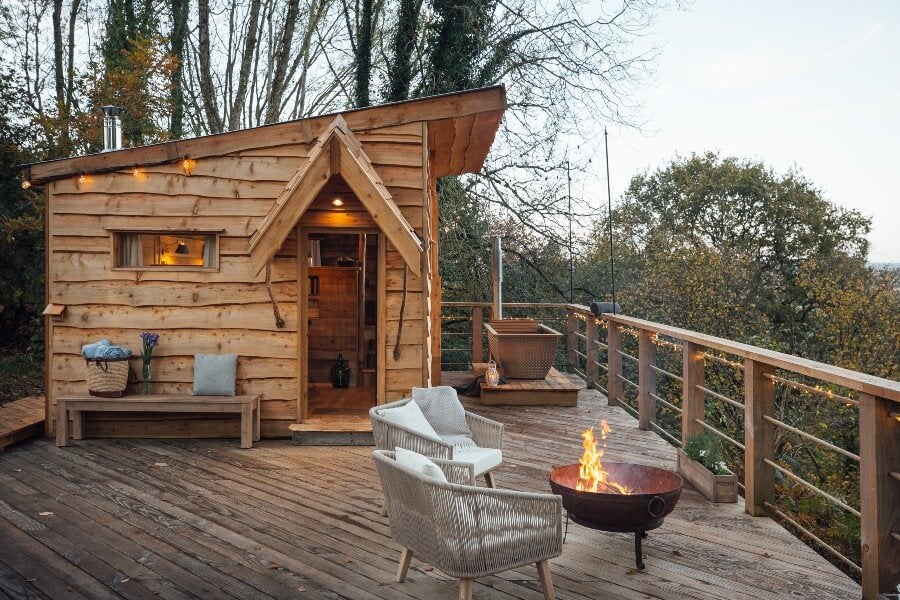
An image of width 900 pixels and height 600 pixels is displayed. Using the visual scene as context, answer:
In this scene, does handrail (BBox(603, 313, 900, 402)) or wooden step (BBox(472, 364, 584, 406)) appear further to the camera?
wooden step (BBox(472, 364, 584, 406))

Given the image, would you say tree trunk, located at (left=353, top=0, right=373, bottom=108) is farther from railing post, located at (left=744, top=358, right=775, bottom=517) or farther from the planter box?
railing post, located at (left=744, top=358, right=775, bottom=517)

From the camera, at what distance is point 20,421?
6.45 metres

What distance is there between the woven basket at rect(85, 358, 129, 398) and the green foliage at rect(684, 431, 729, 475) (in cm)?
478

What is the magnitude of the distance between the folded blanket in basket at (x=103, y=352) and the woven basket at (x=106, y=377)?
4cm

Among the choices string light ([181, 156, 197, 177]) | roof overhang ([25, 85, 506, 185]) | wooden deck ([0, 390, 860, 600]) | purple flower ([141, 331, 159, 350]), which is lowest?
wooden deck ([0, 390, 860, 600])

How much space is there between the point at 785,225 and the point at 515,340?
12.9 m

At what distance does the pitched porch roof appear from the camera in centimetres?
543

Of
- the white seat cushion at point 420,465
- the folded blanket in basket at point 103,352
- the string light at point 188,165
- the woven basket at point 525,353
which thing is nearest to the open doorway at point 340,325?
the woven basket at point 525,353

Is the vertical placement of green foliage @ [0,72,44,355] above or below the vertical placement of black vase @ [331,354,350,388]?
above

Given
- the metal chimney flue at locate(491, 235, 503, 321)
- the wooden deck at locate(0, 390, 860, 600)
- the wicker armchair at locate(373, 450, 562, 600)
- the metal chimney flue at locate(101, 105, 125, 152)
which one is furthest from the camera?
the metal chimney flue at locate(491, 235, 503, 321)

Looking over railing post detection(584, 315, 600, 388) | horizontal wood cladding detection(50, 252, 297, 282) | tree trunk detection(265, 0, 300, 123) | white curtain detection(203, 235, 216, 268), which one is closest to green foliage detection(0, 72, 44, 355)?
tree trunk detection(265, 0, 300, 123)

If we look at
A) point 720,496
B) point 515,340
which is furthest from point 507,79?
point 720,496

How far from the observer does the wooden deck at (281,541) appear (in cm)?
318

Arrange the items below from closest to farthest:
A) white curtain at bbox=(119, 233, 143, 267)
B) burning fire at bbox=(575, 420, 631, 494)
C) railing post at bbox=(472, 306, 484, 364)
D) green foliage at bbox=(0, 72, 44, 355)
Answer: burning fire at bbox=(575, 420, 631, 494) → white curtain at bbox=(119, 233, 143, 267) → railing post at bbox=(472, 306, 484, 364) → green foliage at bbox=(0, 72, 44, 355)
